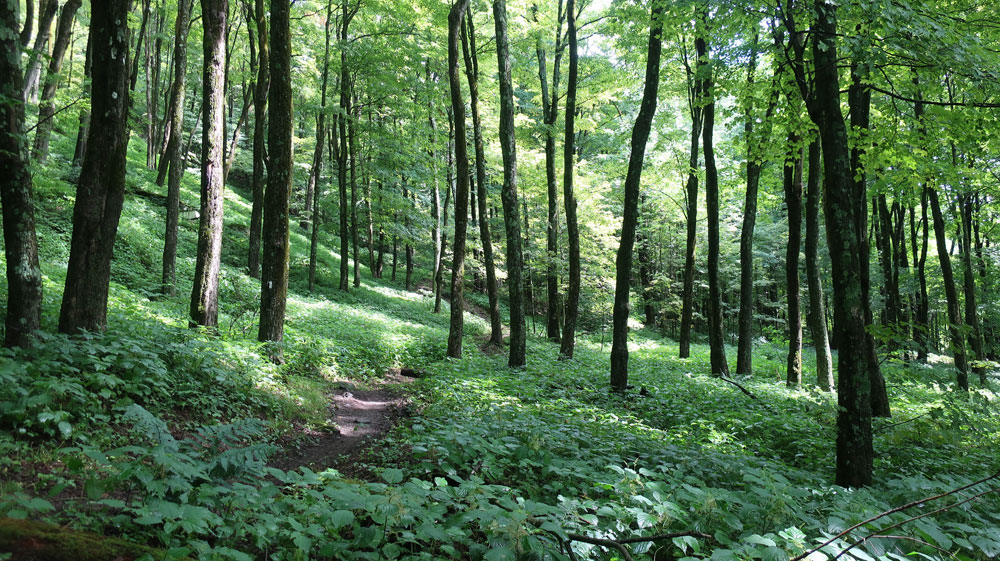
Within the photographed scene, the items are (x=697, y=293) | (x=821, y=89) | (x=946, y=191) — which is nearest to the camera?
(x=821, y=89)

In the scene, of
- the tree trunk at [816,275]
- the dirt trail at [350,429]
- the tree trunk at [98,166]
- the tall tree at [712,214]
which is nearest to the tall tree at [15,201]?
the tree trunk at [98,166]

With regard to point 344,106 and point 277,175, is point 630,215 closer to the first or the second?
point 277,175

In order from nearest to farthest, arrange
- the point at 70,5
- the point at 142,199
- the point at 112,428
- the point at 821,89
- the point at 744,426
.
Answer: the point at 112,428, the point at 821,89, the point at 744,426, the point at 70,5, the point at 142,199

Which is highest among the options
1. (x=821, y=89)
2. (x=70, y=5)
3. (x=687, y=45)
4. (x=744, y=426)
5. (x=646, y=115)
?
(x=687, y=45)

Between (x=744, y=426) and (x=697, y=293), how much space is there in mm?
30384

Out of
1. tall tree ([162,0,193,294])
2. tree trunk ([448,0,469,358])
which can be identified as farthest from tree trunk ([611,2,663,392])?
tall tree ([162,0,193,294])

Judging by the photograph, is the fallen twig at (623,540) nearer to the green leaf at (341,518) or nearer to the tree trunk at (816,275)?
the green leaf at (341,518)

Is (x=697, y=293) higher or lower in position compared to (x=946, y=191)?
lower

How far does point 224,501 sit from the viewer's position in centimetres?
272

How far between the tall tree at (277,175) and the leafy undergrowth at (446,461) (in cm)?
85

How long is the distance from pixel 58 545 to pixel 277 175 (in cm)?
707

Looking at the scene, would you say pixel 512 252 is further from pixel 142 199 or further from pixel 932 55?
pixel 142 199

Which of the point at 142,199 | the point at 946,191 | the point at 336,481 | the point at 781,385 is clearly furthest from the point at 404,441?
the point at 946,191

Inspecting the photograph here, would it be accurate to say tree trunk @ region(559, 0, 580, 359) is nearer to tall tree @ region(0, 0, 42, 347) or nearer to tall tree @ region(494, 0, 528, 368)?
tall tree @ region(494, 0, 528, 368)
